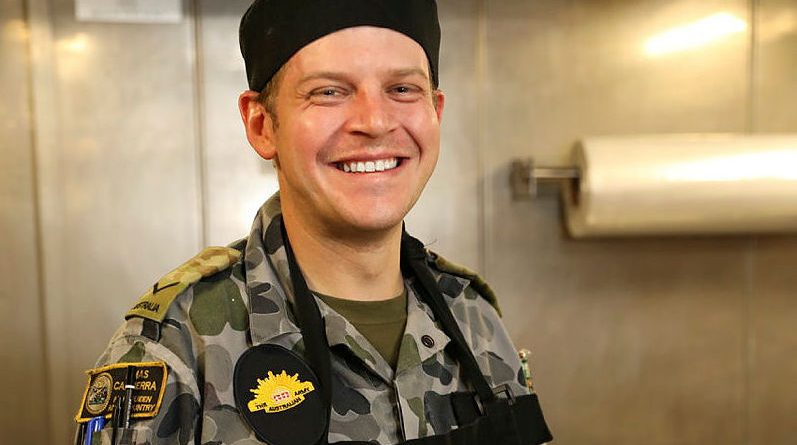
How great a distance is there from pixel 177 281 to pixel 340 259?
0.16 m

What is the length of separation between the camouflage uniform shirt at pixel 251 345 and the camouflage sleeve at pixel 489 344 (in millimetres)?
21

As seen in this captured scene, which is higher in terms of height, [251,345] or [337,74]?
[337,74]

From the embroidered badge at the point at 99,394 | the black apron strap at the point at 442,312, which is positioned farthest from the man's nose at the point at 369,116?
the embroidered badge at the point at 99,394

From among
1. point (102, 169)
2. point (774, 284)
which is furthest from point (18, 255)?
point (774, 284)

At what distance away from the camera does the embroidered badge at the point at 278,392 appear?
29.7 inches

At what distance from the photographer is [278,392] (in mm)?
763

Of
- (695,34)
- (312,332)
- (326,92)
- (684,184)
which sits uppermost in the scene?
(695,34)

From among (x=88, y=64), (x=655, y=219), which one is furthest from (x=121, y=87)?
(x=655, y=219)

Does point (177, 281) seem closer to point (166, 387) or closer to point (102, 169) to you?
point (166, 387)

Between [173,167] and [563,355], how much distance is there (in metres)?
0.88

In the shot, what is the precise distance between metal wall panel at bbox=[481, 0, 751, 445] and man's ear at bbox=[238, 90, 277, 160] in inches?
35.3

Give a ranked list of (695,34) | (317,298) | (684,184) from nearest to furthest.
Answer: (317,298) < (684,184) < (695,34)

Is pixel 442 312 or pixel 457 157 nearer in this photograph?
pixel 442 312

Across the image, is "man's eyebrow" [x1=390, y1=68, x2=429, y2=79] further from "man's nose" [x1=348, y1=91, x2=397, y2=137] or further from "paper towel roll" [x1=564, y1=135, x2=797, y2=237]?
"paper towel roll" [x1=564, y1=135, x2=797, y2=237]
